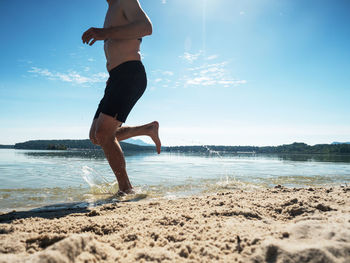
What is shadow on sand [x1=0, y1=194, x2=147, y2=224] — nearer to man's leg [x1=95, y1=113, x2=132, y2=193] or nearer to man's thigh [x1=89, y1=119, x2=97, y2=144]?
man's leg [x1=95, y1=113, x2=132, y2=193]

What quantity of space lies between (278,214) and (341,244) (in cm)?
85

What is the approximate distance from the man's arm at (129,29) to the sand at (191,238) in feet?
6.56

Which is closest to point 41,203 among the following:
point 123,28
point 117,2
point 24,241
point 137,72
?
point 24,241

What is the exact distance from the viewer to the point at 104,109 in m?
2.88

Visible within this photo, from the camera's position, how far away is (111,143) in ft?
9.92

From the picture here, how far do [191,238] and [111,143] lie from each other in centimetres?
201

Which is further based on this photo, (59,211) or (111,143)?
(111,143)

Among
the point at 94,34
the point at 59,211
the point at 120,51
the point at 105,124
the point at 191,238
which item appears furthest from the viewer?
the point at 120,51

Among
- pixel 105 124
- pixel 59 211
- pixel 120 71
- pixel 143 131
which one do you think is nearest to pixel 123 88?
pixel 120 71

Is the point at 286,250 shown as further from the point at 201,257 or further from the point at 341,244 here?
the point at 201,257

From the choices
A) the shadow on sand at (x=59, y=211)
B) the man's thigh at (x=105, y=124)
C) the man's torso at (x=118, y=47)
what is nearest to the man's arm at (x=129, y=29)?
the man's torso at (x=118, y=47)

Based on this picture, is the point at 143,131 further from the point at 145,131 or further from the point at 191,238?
the point at 191,238

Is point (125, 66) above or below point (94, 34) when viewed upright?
below

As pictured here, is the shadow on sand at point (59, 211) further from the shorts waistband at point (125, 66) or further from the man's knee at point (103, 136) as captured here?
the shorts waistband at point (125, 66)
